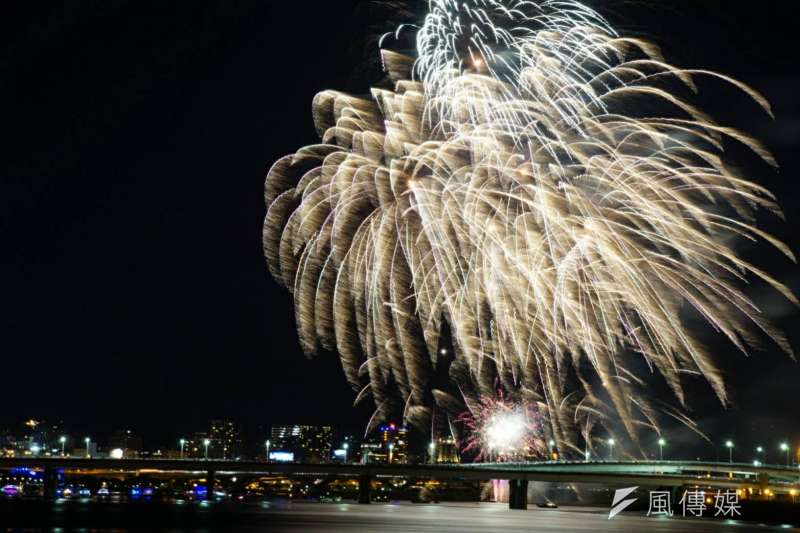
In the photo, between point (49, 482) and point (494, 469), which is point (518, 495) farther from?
point (49, 482)

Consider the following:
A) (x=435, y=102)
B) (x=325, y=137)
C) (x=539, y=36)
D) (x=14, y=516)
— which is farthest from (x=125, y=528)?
(x=539, y=36)

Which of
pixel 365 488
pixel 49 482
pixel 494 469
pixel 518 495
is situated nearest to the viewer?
pixel 494 469

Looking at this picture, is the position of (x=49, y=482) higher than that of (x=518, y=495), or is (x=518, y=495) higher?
(x=49, y=482)

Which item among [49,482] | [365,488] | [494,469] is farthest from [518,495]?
[49,482]

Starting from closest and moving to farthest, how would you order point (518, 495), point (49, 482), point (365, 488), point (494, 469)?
point (494, 469) → point (518, 495) → point (49, 482) → point (365, 488)

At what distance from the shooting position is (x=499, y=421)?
8825cm

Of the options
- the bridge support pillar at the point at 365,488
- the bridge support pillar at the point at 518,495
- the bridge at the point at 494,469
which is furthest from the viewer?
the bridge support pillar at the point at 365,488

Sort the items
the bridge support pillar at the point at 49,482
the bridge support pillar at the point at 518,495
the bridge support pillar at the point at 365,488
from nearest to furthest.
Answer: the bridge support pillar at the point at 518,495
the bridge support pillar at the point at 49,482
the bridge support pillar at the point at 365,488

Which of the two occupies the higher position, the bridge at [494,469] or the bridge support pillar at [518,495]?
the bridge at [494,469]

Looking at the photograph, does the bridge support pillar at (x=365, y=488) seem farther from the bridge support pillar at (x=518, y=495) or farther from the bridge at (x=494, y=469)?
the bridge support pillar at (x=518, y=495)

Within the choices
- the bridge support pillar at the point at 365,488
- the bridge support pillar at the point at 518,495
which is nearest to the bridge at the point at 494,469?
the bridge support pillar at the point at 518,495

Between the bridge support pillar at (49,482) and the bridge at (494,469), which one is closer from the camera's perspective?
the bridge at (494,469)

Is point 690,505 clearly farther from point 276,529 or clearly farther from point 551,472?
point 276,529

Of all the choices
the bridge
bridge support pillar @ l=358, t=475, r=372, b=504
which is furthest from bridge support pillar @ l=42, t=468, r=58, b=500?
bridge support pillar @ l=358, t=475, r=372, b=504
